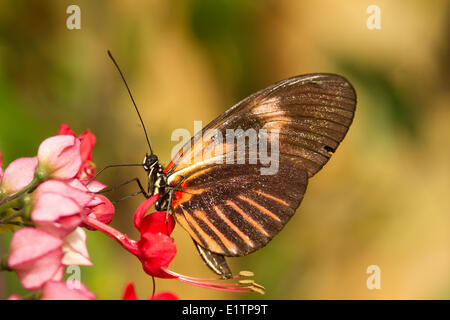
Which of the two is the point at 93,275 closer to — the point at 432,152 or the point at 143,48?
the point at 143,48

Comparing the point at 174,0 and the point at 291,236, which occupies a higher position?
the point at 174,0

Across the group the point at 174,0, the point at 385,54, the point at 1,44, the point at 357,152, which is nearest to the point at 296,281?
the point at 357,152

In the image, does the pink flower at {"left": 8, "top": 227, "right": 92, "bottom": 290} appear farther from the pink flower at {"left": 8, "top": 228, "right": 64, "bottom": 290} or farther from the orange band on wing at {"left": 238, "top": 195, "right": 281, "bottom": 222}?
the orange band on wing at {"left": 238, "top": 195, "right": 281, "bottom": 222}

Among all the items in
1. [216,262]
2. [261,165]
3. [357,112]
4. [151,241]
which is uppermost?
[357,112]

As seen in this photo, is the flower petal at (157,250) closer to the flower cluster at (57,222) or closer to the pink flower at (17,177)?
the flower cluster at (57,222)

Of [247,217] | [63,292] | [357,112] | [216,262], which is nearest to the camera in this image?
[63,292]

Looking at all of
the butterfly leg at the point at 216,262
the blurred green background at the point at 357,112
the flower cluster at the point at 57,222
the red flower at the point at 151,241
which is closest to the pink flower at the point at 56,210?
the flower cluster at the point at 57,222

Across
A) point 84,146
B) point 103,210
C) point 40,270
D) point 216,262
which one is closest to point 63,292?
point 40,270

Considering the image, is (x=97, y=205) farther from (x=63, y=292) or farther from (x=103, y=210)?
(x=63, y=292)
